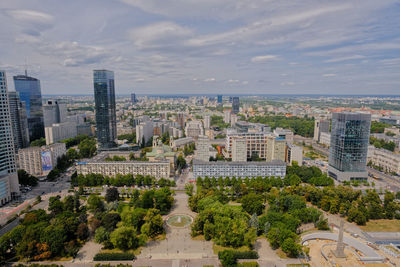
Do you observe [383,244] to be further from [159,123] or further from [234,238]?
[159,123]

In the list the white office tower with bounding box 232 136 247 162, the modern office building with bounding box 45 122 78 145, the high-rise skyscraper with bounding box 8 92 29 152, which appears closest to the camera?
the white office tower with bounding box 232 136 247 162

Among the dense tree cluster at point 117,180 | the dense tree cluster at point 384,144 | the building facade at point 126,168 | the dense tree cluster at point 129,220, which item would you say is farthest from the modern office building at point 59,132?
the dense tree cluster at point 384,144

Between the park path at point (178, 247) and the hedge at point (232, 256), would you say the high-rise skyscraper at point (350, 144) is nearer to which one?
the hedge at point (232, 256)

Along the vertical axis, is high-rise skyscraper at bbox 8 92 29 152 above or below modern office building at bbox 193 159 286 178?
above

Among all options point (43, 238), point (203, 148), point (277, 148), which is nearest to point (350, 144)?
point (277, 148)

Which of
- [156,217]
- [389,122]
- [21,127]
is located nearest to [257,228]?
[156,217]

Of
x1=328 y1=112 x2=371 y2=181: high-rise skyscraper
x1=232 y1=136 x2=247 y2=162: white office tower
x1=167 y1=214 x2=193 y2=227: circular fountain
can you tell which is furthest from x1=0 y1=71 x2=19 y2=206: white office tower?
x1=328 y1=112 x2=371 y2=181: high-rise skyscraper

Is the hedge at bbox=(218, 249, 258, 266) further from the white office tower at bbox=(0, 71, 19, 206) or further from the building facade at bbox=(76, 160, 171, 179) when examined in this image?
the white office tower at bbox=(0, 71, 19, 206)
